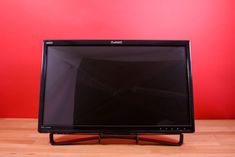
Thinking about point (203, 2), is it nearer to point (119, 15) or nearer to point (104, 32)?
point (119, 15)

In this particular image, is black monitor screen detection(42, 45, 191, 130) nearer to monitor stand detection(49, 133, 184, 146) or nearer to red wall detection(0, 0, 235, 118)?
monitor stand detection(49, 133, 184, 146)

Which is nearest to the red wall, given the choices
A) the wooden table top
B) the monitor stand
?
the wooden table top

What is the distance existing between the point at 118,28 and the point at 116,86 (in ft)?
1.32

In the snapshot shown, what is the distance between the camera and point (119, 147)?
963 mm

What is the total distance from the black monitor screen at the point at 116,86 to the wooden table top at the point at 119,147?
0.33 feet

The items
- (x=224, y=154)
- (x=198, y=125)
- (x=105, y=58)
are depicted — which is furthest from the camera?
(x=198, y=125)

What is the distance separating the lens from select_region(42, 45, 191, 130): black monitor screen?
97 cm

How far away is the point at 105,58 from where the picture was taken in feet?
3.29

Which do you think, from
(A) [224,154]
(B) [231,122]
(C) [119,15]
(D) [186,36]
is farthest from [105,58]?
(B) [231,122]

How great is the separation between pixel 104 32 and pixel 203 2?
1.84 ft

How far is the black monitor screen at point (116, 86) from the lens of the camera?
38.3 inches

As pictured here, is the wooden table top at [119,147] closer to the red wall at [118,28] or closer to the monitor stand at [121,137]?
the monitor stand at [121,137]

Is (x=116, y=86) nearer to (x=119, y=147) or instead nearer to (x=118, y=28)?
(x=119, y=147)

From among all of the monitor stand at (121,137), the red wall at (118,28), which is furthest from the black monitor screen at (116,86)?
the red wall at (118,28)
